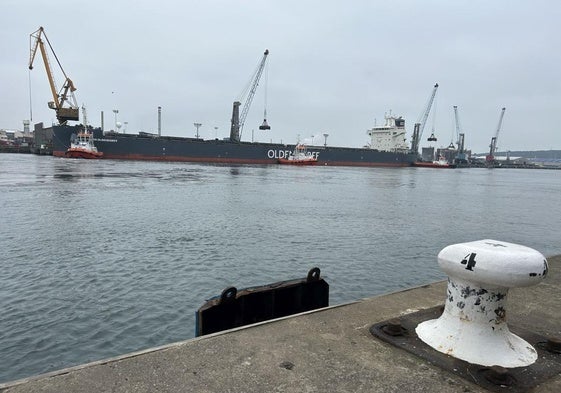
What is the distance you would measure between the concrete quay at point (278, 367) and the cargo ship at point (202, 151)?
79577mm

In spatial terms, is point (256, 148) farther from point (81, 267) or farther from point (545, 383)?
point (545, 383)

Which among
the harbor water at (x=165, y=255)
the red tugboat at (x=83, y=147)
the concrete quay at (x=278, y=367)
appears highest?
the red tugboat at (x=83, y=147)

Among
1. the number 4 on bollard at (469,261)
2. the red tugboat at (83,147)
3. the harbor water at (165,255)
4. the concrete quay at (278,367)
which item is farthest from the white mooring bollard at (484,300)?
the red tugboat at (83,147)

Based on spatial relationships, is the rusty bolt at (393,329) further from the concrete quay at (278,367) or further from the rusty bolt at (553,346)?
the rusty bolt at (553,346)

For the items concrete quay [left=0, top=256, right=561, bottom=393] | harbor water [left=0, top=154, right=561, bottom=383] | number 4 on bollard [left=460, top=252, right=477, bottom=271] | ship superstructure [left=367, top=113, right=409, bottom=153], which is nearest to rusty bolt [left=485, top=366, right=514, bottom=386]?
concrete quay [left=0, top=256, right=561, bottom=393]

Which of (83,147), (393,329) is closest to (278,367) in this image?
(393,329)

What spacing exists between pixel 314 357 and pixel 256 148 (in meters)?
86.0

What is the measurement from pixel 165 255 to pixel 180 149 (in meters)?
73.3

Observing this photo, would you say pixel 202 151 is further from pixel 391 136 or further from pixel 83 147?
pixel 391 136

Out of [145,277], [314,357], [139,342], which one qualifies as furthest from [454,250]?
[145,277]

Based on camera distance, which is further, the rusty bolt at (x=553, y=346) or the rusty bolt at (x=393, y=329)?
the rusty bolt at (x=393, y=329)

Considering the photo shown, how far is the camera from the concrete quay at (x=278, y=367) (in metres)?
3.03

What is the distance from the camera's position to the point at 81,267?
9.48 metres

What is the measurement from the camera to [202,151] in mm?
83625
